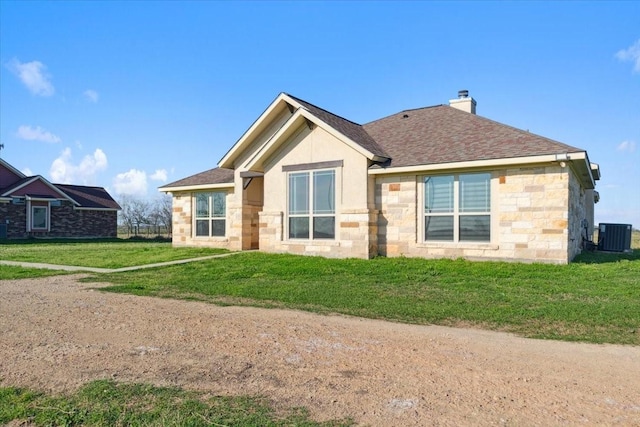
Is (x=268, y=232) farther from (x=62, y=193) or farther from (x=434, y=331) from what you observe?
(x=62, y=193)

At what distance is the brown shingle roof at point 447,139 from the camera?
13156 mm

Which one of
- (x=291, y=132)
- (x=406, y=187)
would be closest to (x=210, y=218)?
(x=291, y=132)

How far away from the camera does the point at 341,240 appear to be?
1503cm

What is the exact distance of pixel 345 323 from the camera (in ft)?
23.3

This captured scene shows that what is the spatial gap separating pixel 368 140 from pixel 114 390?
13527 mm

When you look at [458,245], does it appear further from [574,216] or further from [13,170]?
[13,170]

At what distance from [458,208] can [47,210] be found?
31.8m

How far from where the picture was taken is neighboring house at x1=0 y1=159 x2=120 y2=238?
3219 centimetres

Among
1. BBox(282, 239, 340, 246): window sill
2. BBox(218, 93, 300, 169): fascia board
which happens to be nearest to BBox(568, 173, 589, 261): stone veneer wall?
BBox(282, 239, 340, 246): window sill

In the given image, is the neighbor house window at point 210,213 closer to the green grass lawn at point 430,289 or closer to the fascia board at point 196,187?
the fascia board at point 196,187

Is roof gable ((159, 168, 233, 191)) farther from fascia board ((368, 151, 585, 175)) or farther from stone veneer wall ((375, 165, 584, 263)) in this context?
stone veneer wall ((375, 165, 584, 263))

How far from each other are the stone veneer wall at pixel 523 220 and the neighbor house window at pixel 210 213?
8.63 meters

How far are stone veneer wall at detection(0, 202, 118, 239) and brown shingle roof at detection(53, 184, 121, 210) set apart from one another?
561 millimetres

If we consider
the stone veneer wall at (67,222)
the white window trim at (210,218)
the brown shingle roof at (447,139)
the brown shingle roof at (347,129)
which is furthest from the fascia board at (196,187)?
the stone veneer wall at (67,222)
